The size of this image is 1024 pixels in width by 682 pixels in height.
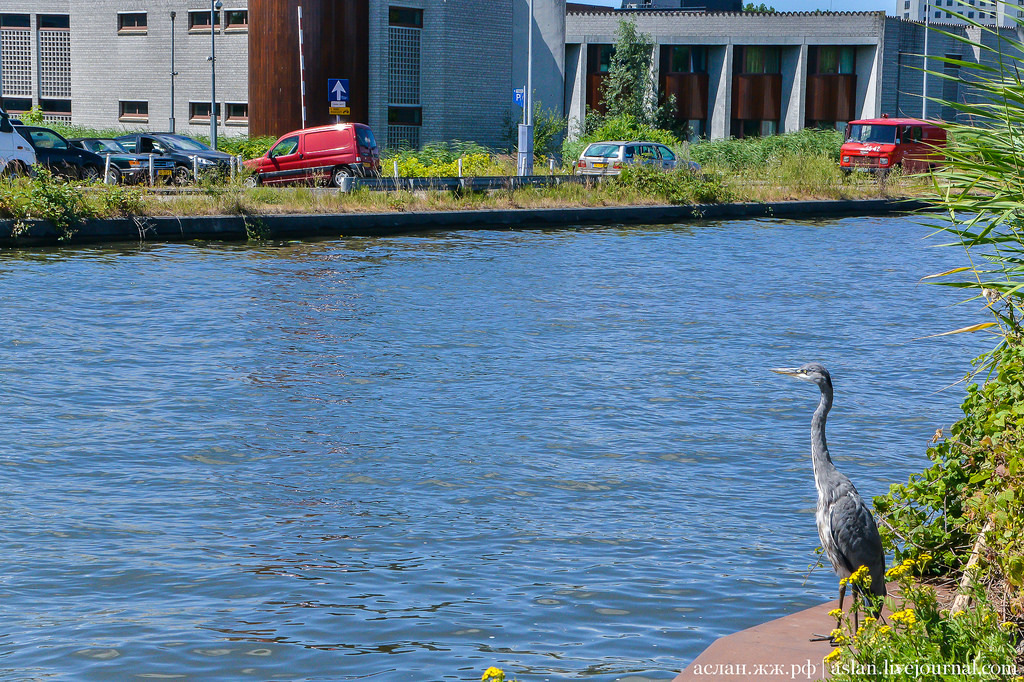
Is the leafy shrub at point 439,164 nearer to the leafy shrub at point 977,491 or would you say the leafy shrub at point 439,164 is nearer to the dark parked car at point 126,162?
the dark parked car at point 126,162

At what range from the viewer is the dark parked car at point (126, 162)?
2869 centimetres

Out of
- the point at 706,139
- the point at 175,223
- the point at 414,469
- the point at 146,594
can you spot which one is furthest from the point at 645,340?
the point at 706,139

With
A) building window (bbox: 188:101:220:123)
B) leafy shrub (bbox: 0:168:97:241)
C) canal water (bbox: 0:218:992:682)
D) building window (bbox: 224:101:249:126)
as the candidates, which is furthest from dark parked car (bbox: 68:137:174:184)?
canal water (bbox: 0:218:992:682)

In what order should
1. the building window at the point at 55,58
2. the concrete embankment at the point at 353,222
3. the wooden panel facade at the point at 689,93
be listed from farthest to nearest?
the wooden panel facade at the point at 689,93 → the building window at the point at 55,58 → the concrete embankment at the point at 353,222

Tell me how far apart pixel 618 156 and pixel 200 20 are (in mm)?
15632

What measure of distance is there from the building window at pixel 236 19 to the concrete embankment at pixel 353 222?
17593mm

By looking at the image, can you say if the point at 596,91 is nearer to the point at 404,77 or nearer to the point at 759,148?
the point at 759,148

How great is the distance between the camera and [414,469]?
8.33 metres

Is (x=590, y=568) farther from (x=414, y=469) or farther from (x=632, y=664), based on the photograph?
(x=414, y=469)

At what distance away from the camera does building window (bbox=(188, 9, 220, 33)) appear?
134 feet

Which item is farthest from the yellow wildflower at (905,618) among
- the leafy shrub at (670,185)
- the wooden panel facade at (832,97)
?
the wooden panel facade at (832,97)

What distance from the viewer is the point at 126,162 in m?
29.6

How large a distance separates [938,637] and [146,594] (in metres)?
3.81

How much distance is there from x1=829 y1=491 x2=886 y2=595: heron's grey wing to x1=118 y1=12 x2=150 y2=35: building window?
41932 mm
